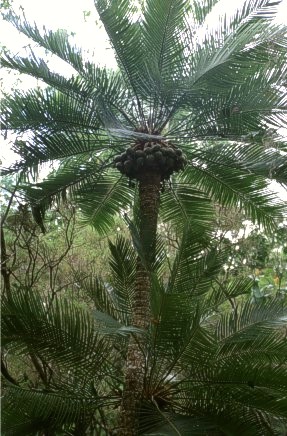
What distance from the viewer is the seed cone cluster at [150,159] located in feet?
16.5

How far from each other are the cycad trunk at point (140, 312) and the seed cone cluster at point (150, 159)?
0.09 metres

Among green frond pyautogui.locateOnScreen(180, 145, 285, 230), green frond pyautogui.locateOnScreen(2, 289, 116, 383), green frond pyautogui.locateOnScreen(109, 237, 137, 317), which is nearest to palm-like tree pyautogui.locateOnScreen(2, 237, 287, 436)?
green frond pyautogui.locateOnScreen(2, 289, 116, 383)

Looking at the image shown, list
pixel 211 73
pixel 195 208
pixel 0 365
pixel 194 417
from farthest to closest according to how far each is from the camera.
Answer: pixel 195 208, pixel 211 73, pixel 0 365, pixel 194 417

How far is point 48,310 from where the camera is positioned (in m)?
4.02

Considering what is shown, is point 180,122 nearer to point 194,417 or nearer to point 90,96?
point 90,96

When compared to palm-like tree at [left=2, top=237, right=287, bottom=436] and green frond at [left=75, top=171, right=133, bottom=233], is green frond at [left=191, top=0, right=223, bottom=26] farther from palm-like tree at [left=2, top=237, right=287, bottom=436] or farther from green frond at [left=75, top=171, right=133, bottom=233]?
palm-like tree at [left=2, top=237, right=287, bottom=436]

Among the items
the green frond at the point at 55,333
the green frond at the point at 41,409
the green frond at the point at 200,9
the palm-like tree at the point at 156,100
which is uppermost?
the green frond at the point at 200,9

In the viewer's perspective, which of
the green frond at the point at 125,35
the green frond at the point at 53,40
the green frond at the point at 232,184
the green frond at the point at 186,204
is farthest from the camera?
the green frond at the point at 186,204

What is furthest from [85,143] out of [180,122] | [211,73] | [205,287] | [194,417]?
[194,417]

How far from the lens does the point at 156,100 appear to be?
17.1ft

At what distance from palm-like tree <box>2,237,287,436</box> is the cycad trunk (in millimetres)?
65

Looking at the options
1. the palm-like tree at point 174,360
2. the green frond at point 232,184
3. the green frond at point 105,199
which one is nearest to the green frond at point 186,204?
the green frond at point 232,184

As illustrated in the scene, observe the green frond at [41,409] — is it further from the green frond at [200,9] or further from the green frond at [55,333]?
the green frond at [200,9]

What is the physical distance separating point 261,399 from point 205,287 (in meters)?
0.94
